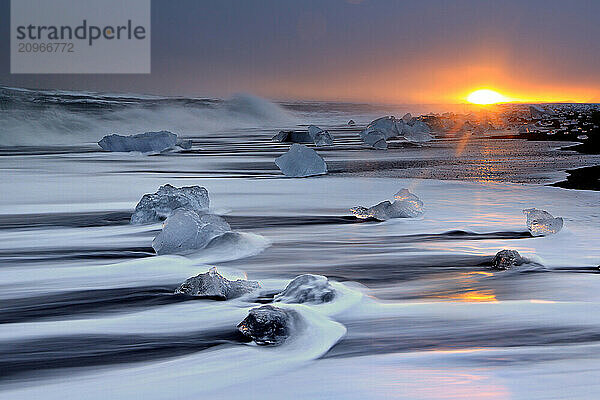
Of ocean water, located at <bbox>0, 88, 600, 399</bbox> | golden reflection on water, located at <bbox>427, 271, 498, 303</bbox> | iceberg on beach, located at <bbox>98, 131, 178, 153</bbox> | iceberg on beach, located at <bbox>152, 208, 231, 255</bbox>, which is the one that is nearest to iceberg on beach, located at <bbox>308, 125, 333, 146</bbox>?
iceberg on beach, located at <bbox>98, 131, 178, 153</bbox>

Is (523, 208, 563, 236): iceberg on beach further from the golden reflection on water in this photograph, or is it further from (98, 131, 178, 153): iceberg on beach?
(98, 131, 178, 153): iceberg on beach

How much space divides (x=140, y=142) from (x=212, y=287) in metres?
6.17

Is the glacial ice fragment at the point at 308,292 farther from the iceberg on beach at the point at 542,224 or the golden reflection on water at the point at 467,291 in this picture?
the iceberg on beach at the point at 542,224

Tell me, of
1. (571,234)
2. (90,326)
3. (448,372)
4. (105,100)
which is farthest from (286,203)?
(105,100)

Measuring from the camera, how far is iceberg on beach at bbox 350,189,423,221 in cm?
298

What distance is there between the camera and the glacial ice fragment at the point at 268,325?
1.39 metres

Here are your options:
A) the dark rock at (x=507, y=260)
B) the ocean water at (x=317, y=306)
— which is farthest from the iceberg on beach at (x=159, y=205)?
the dark rock at (x=507, y=260)

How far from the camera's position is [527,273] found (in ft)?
6.48

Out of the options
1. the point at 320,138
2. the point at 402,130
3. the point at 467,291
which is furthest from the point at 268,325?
the point at 402,130

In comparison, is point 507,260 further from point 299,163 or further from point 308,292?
point 299,163

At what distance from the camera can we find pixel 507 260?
6.64 ft

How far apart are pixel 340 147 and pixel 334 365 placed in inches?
294

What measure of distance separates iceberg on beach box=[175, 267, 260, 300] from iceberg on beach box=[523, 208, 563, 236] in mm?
1388

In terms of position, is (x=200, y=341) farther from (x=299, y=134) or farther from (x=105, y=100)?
(x=105, y=100)
